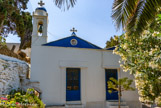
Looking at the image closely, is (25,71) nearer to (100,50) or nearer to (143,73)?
(100,50)

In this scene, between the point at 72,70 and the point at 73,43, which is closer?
A: the point at 72,70

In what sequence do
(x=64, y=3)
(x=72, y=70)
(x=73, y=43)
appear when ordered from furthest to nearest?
(x=73, y=43), (x=72, y=70), (x=64, y=3)

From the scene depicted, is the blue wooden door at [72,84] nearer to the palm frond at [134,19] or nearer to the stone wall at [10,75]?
the stone wall at [10,75]

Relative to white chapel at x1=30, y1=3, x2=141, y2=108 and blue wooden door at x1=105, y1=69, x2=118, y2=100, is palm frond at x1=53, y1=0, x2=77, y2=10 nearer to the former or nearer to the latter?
white chapel at x1=30, y1=3, x2=141, y2=108

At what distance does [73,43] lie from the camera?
34.1ft

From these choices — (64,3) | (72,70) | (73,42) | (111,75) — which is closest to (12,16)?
(73,42)

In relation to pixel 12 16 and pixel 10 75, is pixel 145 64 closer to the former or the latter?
pixel 10 75

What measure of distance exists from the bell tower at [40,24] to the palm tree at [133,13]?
20.4 ft

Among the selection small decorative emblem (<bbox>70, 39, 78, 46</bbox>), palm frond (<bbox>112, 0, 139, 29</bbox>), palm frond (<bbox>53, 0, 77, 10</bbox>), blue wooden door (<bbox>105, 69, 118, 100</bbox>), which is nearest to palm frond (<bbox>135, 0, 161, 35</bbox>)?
palm frond (<bbox>112, 0, 139, 29</bbox>)

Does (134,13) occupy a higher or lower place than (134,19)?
higher

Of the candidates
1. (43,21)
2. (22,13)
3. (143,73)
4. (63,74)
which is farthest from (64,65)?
(22,13)

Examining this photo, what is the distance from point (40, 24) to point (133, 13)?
769 centimetres

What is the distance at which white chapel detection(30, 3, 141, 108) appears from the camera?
30.9 feet

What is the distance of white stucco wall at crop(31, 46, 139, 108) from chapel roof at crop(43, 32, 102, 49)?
0.92 feet
